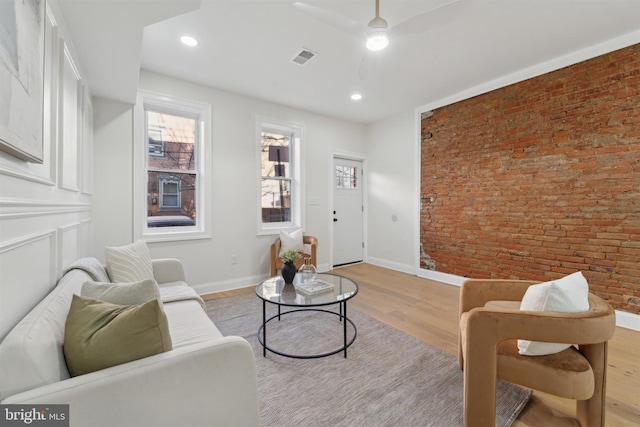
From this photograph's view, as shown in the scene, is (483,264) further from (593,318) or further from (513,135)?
(593,318)

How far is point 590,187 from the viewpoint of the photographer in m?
2.76

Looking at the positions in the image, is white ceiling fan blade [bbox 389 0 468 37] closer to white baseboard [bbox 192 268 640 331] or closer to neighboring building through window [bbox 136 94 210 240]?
neighboring building through window [bbox 136 94 210 240]

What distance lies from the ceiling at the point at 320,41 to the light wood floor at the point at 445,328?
2.40 m

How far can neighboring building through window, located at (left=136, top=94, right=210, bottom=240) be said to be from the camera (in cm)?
329

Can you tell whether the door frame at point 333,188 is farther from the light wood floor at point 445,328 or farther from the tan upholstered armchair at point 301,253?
the tan upholstered armchair at point 301,253

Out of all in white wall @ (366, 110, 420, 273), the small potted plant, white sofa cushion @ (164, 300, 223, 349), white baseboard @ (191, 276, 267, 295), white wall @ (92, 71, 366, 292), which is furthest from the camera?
white wall @ (366, 110, 420, 273)

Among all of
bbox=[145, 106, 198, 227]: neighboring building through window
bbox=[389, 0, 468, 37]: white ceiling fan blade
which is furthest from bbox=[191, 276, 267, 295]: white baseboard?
bbox=[389, 0, 468, 37]: white ceiling fan blade

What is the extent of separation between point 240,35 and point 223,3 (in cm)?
39

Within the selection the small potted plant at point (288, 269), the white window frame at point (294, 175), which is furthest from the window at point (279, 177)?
the small potted plant at point (288, 269)

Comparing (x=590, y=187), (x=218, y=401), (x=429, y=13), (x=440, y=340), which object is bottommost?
(x=440, y=340)

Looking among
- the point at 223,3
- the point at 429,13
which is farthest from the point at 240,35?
the point at 429,13

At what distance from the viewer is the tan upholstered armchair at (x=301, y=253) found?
150 inches

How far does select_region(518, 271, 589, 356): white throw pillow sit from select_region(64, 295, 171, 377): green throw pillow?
170 cm

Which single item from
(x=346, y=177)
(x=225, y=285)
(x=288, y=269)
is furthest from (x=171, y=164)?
(x=346, y=177)
